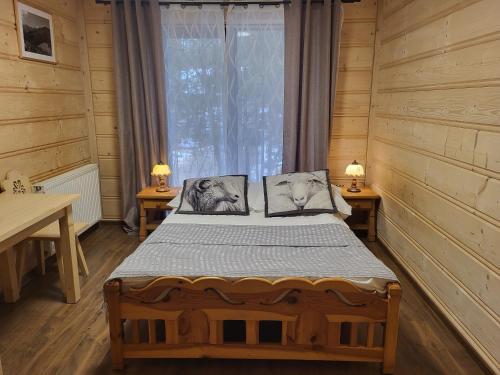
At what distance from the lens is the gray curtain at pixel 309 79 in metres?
3.40

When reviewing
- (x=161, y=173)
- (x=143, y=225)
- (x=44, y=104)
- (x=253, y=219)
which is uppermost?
(x=44, y=104)

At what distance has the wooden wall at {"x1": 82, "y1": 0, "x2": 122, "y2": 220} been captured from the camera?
3.59 m

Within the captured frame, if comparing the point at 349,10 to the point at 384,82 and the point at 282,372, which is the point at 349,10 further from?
the point at 282,372

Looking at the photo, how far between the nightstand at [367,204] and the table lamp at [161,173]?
1.61 m

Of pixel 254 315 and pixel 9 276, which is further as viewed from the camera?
pixel 9 276

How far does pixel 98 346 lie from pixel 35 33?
7.61 ft

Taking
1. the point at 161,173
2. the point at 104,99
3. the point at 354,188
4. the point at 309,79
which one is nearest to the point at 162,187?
the point at 161,173

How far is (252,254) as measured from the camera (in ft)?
7.07

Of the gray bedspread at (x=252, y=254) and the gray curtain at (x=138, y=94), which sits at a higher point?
the gray curtain at (x=138, y=94)

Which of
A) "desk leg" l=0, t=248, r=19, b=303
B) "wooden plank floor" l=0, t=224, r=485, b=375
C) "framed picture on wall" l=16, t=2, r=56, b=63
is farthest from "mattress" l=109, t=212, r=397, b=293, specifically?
"framed picture on wall" l=16, t=2, r=56, b=63

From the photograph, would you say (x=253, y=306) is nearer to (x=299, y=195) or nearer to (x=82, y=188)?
(x=299, y=195)

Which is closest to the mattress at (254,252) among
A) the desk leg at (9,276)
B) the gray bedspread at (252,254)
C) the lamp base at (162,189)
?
Result: the gray bedspread at (252,254)

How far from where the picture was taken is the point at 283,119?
3617 mm

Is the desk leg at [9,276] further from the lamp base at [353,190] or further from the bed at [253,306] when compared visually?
the lamp base at [353,190]
